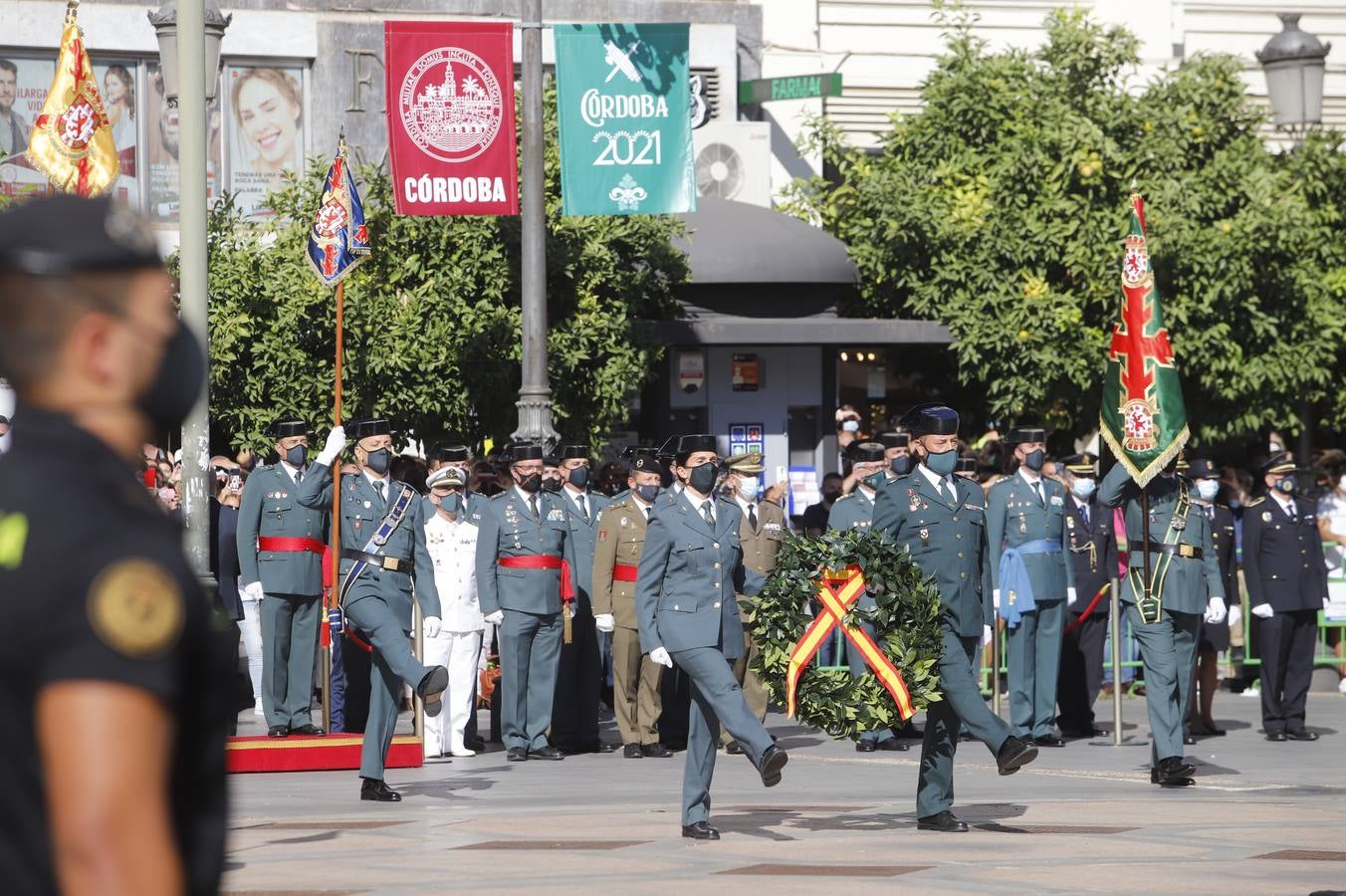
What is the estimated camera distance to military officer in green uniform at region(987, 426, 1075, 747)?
15336mm

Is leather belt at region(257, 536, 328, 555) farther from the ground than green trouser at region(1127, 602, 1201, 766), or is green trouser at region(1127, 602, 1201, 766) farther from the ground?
leather belt at region(257, 536, 328, 555)

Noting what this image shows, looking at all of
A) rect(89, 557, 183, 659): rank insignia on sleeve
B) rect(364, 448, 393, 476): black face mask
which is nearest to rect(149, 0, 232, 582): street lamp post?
rect(364, 448, 393, 476): black face mask

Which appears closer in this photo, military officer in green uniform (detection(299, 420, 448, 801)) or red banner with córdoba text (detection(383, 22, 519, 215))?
military officer in green uniform (detection(299, 420, 448, 801))

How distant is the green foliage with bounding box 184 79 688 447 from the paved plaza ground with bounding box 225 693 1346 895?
17.5ft

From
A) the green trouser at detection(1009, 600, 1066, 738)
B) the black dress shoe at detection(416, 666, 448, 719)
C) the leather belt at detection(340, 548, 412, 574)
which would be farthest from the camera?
the green trouser at detection(1009, 600, 1066, 738)

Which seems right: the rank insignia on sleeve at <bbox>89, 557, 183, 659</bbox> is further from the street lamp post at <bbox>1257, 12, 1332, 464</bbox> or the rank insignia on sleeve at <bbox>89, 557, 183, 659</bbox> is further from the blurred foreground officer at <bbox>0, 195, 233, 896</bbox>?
the street lamp post at <bbox>1257, 12, 1332, 464</bbox>

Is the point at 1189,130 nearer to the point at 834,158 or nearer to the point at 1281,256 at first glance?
the point at 1281,256

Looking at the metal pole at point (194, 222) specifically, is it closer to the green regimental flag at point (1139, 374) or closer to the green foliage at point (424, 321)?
the green regimental flag at point (1139, 374)

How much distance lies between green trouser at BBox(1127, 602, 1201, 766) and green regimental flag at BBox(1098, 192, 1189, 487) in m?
1.19

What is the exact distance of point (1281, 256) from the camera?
2358cm

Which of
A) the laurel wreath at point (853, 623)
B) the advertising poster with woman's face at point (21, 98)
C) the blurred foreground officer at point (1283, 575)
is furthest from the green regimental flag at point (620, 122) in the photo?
the advertising poster with woman's face at point (21, 98)

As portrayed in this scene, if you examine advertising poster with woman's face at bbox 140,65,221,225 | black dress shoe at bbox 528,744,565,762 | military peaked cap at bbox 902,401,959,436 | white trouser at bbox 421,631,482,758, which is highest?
advertising poster with woman's face at bbox 140,65,221,225

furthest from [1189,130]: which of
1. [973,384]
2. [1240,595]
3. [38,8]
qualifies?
[38,8]

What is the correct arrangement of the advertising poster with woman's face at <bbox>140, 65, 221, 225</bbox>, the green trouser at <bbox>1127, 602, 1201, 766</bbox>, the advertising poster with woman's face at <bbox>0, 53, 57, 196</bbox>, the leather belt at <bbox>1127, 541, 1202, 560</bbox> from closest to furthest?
the green trouser at <bbox>1127, 602, 1201, 766</bbox>
the leather belt at <bbox>1127, 541, 1202, 560</bbox>
the advertising poster with woman's face at <bbox>0, 53, 57, 196</bbox>
the advertising poster with woman's face at <bbox>140, 65, 221, 225</bbox>
